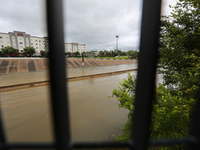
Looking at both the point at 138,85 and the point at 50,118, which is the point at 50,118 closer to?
the point at 50,118

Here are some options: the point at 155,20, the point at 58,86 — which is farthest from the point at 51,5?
the point at 155,20

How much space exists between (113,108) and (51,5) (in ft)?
23.0

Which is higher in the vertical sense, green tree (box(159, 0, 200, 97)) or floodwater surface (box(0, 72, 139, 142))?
green tree (box(159, 0, 200, 97))

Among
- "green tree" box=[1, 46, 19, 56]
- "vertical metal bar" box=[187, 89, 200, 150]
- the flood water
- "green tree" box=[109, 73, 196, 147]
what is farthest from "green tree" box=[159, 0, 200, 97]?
"green tree" box=[1, 46, 19, 56]

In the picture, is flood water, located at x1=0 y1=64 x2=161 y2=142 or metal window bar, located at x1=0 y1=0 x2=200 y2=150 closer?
metal window bar, located at x1=0 y1=0 x2=200 y2=150

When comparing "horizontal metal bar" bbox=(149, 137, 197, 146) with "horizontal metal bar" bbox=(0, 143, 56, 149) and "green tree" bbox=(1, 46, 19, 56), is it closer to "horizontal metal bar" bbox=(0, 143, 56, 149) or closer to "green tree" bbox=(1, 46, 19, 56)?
"horizontal metal bar" bbox=(0, 143, 56, 149)

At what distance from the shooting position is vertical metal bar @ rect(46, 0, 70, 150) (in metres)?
0.43

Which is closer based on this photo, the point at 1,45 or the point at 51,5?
the point at 51,5

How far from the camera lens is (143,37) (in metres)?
0.48

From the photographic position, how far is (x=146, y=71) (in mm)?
476

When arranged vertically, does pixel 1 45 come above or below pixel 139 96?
above

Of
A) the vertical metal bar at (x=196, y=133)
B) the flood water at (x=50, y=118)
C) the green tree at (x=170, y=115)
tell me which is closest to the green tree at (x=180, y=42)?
the green tree at (x=170, y=115)

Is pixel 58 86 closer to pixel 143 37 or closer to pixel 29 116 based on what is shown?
pixel 143 37

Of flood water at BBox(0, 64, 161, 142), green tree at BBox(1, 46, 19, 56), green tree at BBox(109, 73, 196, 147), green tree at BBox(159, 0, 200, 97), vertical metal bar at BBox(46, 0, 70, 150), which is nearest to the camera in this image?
vertical metal bar at BBox(46, 0, 70, 150)
